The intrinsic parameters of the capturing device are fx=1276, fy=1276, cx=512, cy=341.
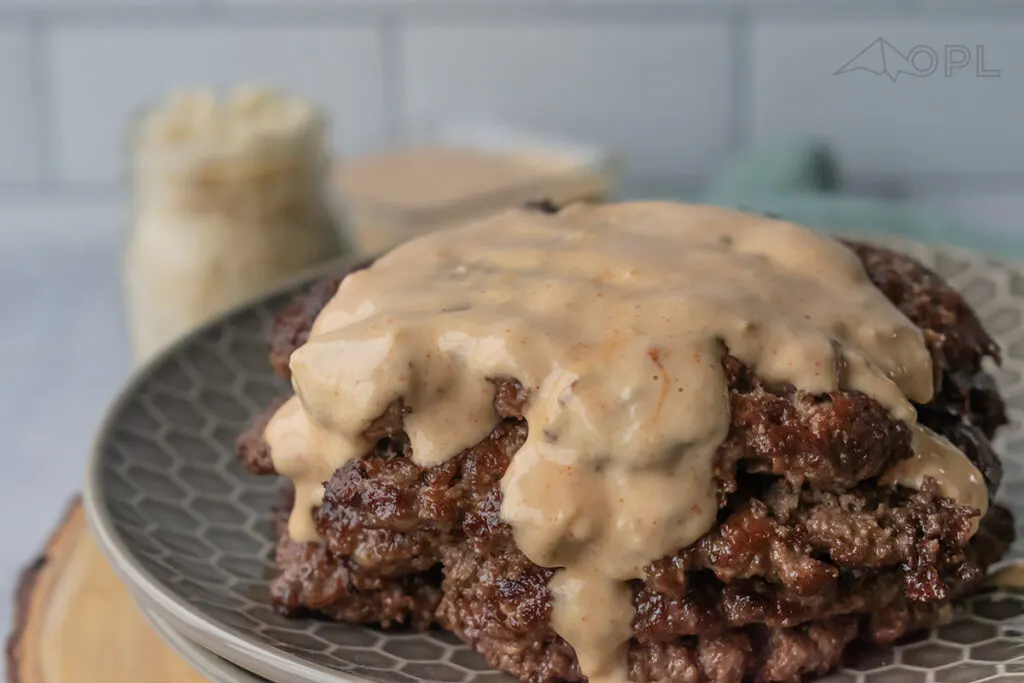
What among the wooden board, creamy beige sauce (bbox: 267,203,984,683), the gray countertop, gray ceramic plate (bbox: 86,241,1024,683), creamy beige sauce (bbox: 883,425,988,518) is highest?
creamy beige sauce (bbox: 267,203,984,683)

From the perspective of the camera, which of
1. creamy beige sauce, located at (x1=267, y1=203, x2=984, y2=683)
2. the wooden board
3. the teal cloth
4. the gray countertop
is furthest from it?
the teal cloth

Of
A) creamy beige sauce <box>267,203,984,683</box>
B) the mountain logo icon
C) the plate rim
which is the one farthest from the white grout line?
creamy beige sauce <box>267,203,984,683</box>

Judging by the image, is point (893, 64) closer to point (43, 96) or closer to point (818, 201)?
point (818, 201)

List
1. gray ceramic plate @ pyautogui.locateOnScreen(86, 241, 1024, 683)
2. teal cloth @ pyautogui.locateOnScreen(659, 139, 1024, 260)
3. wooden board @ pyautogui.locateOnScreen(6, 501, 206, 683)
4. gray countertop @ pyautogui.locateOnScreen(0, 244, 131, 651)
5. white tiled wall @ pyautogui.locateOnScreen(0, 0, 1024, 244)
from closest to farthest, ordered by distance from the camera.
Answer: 1. gray ceramic plate @ pyautogui.locateOnScreen(86, 241, 1024, 683)
2. wooden board @ pyautogui.locateOnScreen(6, 501, 206, 683)
3. gray countertop @ pyautogui.locateOnScreen(0, 244, 131, 651)
4. teal cloth @ pyautogui.locateOnScreen(659, 139, 1024, 260)
5. white tiled wall @ pyautogui.locateOnScreen(0, 0, 1024, 244)

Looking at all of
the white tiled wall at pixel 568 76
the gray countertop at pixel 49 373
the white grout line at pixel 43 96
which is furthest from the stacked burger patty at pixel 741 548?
the white grout line at pixel 43 96

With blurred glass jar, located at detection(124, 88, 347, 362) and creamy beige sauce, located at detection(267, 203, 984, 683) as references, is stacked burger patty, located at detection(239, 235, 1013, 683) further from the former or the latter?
blurred glass jar, located at detection(124, 88, 347, 362)

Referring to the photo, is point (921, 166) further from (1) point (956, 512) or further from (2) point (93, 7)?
(1) point (956, 512)
